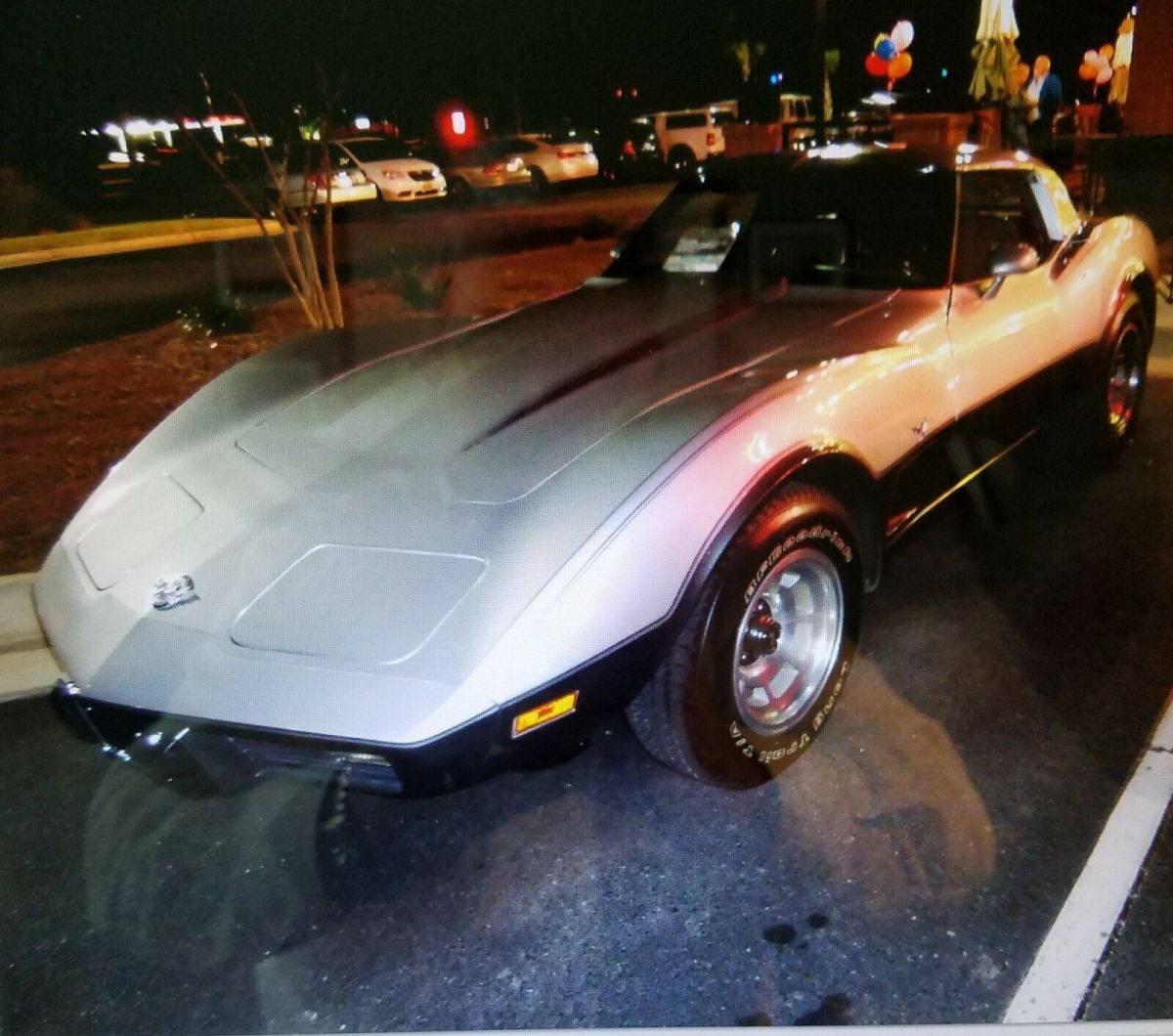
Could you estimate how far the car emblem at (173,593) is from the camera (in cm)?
240

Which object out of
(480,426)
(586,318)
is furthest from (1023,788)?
(586,318)

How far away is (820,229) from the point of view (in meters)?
3.79

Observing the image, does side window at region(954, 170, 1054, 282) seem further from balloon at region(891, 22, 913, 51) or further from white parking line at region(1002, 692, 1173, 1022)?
balloon at region(891, 22, 913, 51)

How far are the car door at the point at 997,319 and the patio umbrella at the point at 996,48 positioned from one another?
299 inches

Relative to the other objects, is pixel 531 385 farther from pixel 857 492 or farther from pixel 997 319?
pixel 997 319

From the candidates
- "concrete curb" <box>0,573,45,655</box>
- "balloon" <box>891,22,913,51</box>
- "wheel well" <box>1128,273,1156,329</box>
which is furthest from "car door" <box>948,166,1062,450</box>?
"balloon" <box>891,22,913,51</box>

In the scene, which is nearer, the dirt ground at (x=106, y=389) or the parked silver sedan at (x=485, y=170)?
the dirt ground at (x=106, y=389)

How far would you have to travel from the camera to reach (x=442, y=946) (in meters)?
2.34

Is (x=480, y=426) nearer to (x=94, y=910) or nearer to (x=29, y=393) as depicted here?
(x=94, y=910)

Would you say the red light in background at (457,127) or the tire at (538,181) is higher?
the red light in background at (457,127)

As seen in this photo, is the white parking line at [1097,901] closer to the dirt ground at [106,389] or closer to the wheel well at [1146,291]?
the wheel well at [1146,291]

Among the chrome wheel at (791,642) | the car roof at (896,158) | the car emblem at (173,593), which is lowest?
the chrome wheel at (791,642)

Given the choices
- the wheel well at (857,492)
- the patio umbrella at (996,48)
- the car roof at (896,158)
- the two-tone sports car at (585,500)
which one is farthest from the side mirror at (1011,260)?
the patio umbrella at (996,48)

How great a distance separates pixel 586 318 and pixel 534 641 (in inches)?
67.7
